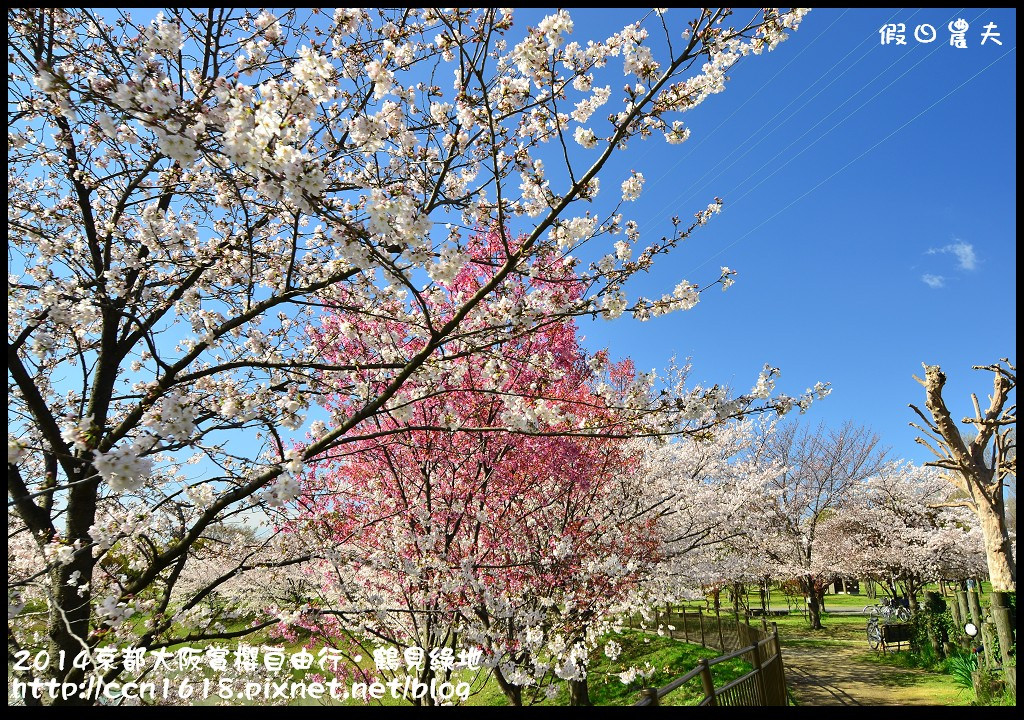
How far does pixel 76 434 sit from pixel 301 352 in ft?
8.39

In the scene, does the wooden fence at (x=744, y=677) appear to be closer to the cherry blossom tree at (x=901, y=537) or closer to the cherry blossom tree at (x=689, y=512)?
the cherry blossom tree at (x=689, y=512)

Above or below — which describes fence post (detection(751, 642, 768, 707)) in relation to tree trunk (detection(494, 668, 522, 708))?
above

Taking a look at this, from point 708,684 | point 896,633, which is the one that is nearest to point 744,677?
point 708,684

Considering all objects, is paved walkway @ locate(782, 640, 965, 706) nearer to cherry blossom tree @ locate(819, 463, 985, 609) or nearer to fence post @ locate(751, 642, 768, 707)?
fence post @ locate(751, 642, 768, 707)

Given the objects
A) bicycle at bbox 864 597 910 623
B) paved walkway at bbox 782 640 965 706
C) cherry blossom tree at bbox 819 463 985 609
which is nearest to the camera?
paved walkway at bbox 782 640 965 706

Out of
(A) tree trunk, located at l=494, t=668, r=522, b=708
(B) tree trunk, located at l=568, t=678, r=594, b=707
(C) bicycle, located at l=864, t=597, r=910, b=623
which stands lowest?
(C) bicycle, located at l=864, t=597, r=910, b=623

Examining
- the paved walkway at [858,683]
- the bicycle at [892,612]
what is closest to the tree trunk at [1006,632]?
the paved walkway at [858,683]

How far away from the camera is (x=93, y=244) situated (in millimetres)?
4902

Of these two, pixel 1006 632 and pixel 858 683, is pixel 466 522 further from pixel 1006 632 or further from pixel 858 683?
pixel 858 683

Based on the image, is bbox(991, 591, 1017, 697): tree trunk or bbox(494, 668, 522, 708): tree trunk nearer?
bbox(494, 668, 522, 708): tree trunk

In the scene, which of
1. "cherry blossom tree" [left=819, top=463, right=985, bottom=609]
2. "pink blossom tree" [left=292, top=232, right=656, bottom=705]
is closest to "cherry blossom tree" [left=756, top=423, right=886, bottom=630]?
"cherry blossom tree" [left=819, top=463, right=985, bottom=609]

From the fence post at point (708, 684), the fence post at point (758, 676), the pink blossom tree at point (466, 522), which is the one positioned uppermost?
the pink blossom tree at point (466, 522)
